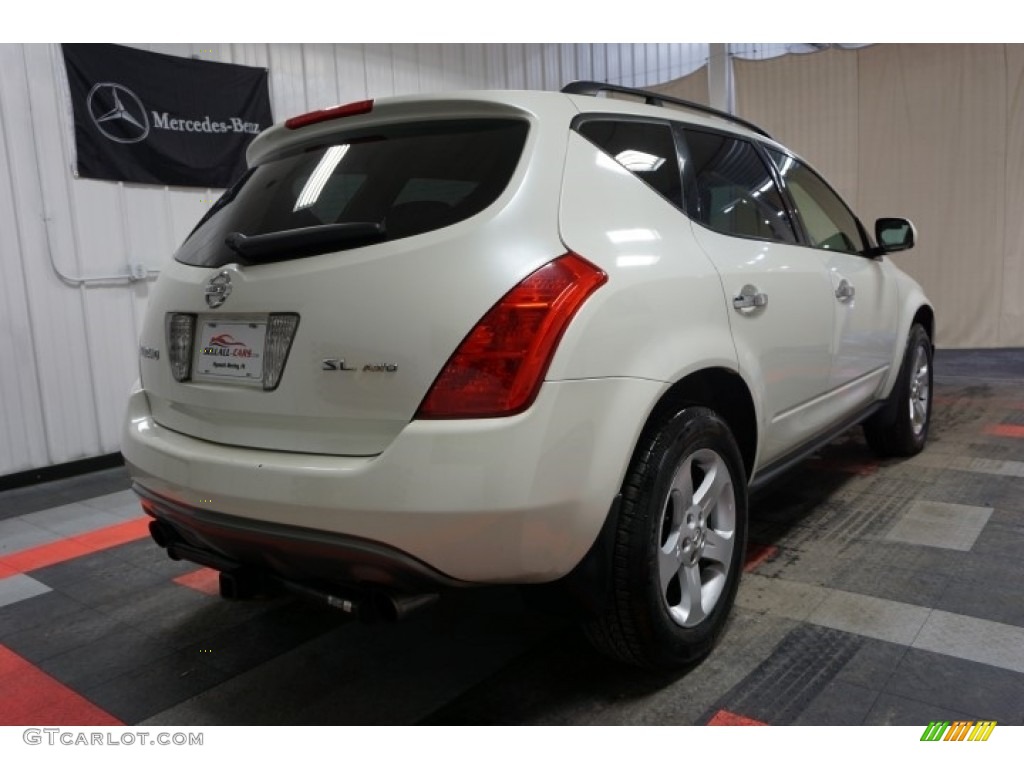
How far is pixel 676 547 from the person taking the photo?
190 centimetres

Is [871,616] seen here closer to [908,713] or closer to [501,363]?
[908,713]

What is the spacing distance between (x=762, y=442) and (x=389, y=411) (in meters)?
1.29

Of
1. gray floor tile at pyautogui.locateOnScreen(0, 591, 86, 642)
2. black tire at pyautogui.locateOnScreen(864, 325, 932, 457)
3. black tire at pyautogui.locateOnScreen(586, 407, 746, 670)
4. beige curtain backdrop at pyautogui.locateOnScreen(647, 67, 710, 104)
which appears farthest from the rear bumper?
beige curtain backdrop at pyautogui.locateOnScreen(647, 67, 710, 104)

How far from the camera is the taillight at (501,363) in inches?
57.7

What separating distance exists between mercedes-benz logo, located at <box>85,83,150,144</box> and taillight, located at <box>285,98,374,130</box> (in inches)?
131

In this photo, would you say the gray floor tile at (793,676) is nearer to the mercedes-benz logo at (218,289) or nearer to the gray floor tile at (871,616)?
the gray floor tile at (871,616)

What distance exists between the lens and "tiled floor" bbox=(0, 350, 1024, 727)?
1858mm

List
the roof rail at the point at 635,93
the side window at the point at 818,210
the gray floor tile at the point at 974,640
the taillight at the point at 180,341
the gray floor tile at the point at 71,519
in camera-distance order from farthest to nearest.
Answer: the gray floor tile at the point at 71,519 → the side window at the point at 818,210 → the roof rail at the point at 635,93 → the gray floor tile at the point at 974,640 → the taillight at the point at 180,341

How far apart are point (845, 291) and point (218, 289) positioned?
7.36 feet

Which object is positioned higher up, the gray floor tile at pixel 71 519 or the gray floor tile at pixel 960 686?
the gray floor tile at pixel 960 686

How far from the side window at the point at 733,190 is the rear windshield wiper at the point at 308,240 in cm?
93

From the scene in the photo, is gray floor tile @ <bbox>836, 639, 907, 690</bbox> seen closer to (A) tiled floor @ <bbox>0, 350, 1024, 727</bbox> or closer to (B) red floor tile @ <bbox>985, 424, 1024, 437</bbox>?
Result: (A) tiled floor @ <bbox>0, 350, 1024, 727</bbox>

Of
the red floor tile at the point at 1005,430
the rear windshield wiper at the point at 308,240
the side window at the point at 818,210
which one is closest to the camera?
the rear windshield wiper at the point at 308,240
